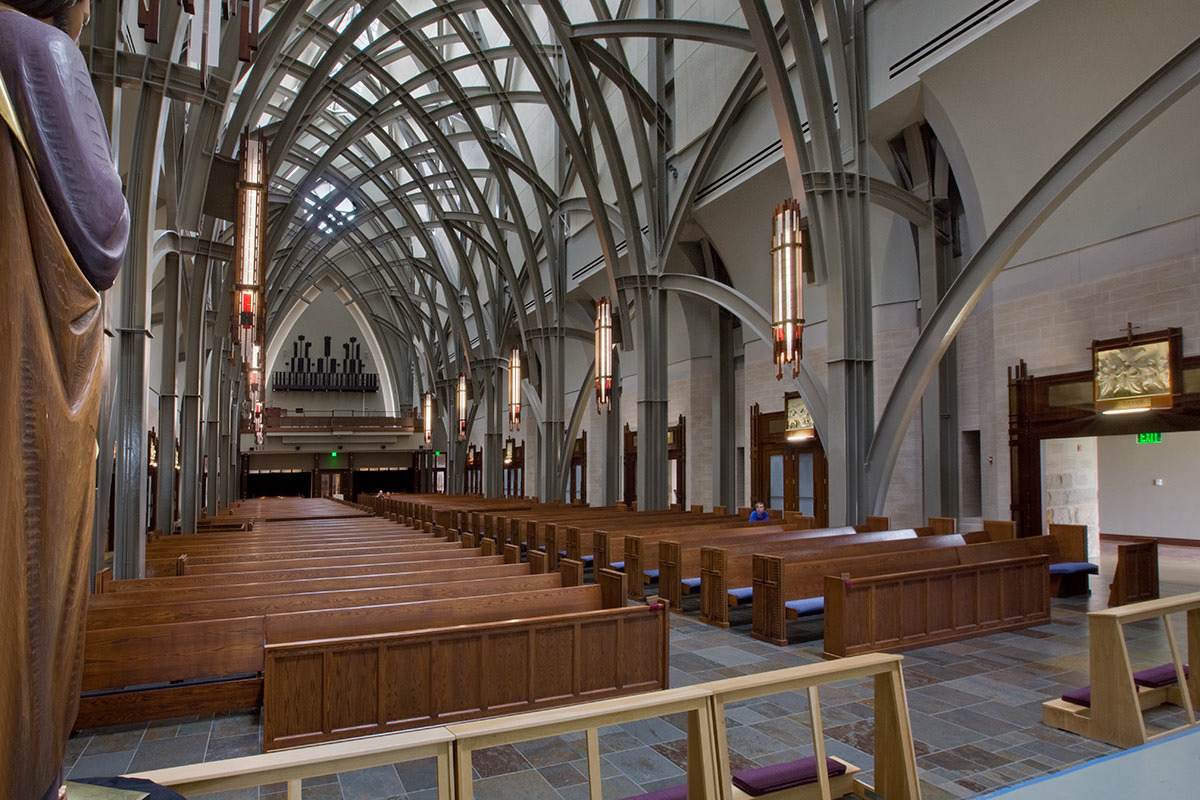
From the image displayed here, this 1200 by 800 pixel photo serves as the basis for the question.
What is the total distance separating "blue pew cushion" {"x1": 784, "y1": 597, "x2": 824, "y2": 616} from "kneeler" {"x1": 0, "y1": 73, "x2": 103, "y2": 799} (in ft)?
20.7

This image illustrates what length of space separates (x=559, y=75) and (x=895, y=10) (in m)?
10.7

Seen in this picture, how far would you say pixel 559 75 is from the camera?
66.7ft

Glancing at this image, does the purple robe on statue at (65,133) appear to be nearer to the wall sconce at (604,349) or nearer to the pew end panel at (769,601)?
the pew end panel at (769,601)

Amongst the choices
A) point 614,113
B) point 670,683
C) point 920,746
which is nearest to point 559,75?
point 614,113

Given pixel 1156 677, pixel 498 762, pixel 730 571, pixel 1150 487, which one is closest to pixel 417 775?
pixel 498 762

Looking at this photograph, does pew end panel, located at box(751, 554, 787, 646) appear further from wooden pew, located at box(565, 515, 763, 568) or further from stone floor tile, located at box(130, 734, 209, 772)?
stone floor tile, located at box(130, 734, 209, 772)

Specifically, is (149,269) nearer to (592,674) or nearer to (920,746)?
(592,674)

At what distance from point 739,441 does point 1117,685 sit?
1467 centimetres

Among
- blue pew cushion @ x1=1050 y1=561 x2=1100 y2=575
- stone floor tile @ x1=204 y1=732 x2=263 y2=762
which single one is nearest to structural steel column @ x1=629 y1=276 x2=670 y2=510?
blue pew cushion @ x1=1050 y1=561 x2=1100 y2=575

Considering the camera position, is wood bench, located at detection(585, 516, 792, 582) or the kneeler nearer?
the kneeler

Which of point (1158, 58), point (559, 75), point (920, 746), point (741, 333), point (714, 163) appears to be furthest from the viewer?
point (559, 75)

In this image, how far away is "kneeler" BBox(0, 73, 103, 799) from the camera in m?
1.36

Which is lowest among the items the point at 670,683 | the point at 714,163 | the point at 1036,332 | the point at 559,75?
the point at 670,683

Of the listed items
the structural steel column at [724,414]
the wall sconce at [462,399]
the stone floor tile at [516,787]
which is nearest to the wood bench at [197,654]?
the stone floor tile at [516,787]
